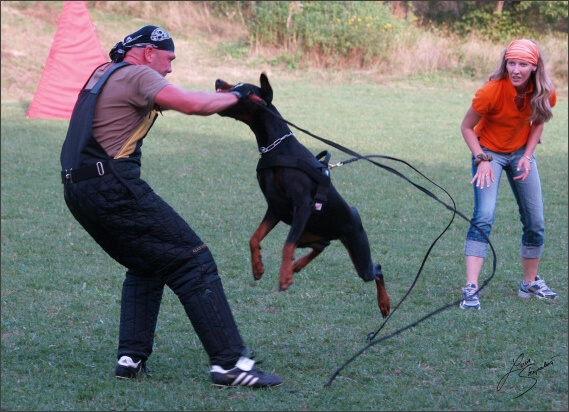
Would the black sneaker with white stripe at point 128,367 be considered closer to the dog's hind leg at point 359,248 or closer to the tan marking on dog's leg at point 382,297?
the dog's hind leg at point 359,248

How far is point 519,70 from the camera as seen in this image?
5215 mm

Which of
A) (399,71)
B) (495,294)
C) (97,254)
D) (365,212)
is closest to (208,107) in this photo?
(495,294)

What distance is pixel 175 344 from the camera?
4.91 meters

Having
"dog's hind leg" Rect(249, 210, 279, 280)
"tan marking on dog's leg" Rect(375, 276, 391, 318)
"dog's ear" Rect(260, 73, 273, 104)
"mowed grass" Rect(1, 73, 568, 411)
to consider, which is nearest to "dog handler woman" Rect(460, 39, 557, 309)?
"mowed grass" Rect(1, 73, 568, 411)

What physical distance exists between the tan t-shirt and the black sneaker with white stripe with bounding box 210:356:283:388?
A: 1326mm

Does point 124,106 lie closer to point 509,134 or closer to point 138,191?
point 138,191

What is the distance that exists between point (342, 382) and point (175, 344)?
1.27 meters

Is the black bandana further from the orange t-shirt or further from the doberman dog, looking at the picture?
the orange t-shirt

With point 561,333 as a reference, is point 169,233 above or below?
above

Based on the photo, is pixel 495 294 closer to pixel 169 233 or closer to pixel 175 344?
pixel 175 344

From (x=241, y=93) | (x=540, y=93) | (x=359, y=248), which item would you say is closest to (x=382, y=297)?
(x=359, y=248)

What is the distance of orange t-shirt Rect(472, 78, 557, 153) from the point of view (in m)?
5.42

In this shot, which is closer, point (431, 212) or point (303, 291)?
point (303, 291)

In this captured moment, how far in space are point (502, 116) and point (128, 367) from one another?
3.30 m
